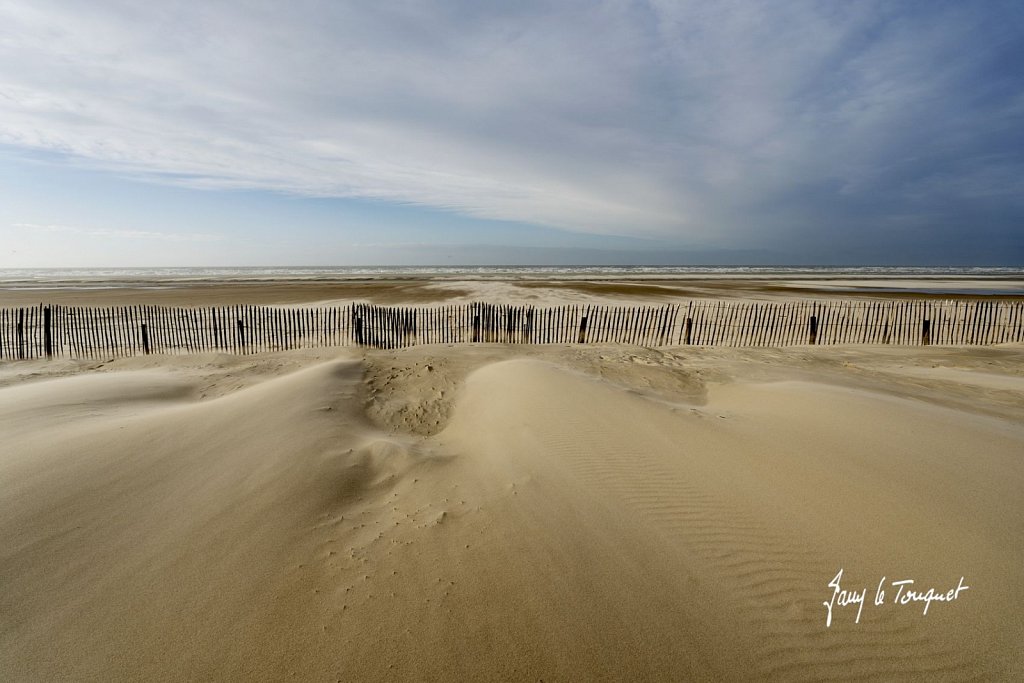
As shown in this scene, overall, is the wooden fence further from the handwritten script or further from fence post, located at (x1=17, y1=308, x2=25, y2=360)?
the handwritten script

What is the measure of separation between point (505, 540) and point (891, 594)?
2658 mm

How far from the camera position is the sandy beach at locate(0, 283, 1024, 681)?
8.20 feet

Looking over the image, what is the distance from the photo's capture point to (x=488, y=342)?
590 inches

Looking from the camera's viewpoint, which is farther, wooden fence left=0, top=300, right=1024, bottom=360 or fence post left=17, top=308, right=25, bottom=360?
wooden fence left=0, top=300, right=1024, bottom=360

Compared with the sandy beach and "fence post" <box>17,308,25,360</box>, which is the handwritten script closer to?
the sandy beach

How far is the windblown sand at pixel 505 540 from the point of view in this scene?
250 cm

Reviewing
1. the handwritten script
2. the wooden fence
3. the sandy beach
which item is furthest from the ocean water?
the handwritten script

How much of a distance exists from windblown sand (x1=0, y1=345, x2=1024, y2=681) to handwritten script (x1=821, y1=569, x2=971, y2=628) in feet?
0.12

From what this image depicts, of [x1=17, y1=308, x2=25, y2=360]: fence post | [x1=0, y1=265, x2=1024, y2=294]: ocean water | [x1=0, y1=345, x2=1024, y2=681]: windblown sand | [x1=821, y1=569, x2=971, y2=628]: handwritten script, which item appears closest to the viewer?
[x1=0, y1=345, x2=1024, y2=681]: windblown sand

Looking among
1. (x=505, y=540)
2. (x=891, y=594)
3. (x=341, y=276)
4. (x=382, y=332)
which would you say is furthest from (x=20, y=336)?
(x=341, y=276)

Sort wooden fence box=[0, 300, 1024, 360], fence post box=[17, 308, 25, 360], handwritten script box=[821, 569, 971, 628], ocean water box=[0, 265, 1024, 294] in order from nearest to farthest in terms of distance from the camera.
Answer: handwritten script box=[821, 569, 971, 628]
fence post box=[17, 308, 25, 360]
wooden fence box=[0, 300, 1024, 360]
ocean water box=[0, 265, 1024, 294]

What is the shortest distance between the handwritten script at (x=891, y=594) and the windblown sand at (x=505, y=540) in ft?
0.12

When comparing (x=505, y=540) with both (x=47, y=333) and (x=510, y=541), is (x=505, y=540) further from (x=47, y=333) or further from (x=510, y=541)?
(x=47, y=333)

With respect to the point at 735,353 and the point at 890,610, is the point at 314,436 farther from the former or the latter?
the point at 735,353
